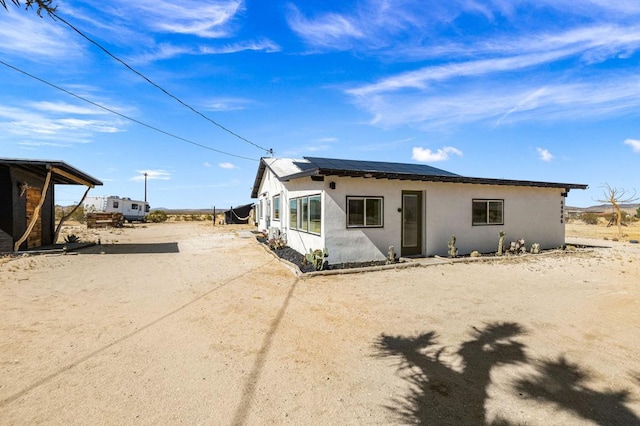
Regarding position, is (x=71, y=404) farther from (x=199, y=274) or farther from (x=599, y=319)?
(x=599, y=319)

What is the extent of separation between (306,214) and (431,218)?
4566mm

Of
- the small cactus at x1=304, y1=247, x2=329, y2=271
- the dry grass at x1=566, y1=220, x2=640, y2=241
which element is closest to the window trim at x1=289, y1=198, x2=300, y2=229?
the small cactus at x1=304, y1=247, x2=329, y2=271

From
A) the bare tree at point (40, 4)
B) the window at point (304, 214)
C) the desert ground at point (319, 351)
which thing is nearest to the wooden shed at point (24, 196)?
the desert ground at point (319, 351)

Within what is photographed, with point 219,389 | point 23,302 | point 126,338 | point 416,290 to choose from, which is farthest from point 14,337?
point 416,290

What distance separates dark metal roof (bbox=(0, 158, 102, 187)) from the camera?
39.2ft

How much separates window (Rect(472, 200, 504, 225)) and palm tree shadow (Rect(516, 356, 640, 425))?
372 inches

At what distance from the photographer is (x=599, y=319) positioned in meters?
5.53

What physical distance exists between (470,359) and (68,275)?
10.1 metres

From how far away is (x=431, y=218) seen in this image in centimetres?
1177

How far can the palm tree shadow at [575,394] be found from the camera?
9.97 ft

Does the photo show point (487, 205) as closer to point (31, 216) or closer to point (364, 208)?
point (364, 208)

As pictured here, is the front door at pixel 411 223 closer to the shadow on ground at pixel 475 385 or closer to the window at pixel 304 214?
the window at pixel 304 214

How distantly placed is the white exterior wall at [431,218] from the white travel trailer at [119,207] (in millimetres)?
28834

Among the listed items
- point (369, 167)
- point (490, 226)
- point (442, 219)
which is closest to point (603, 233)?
point (490, 226)
